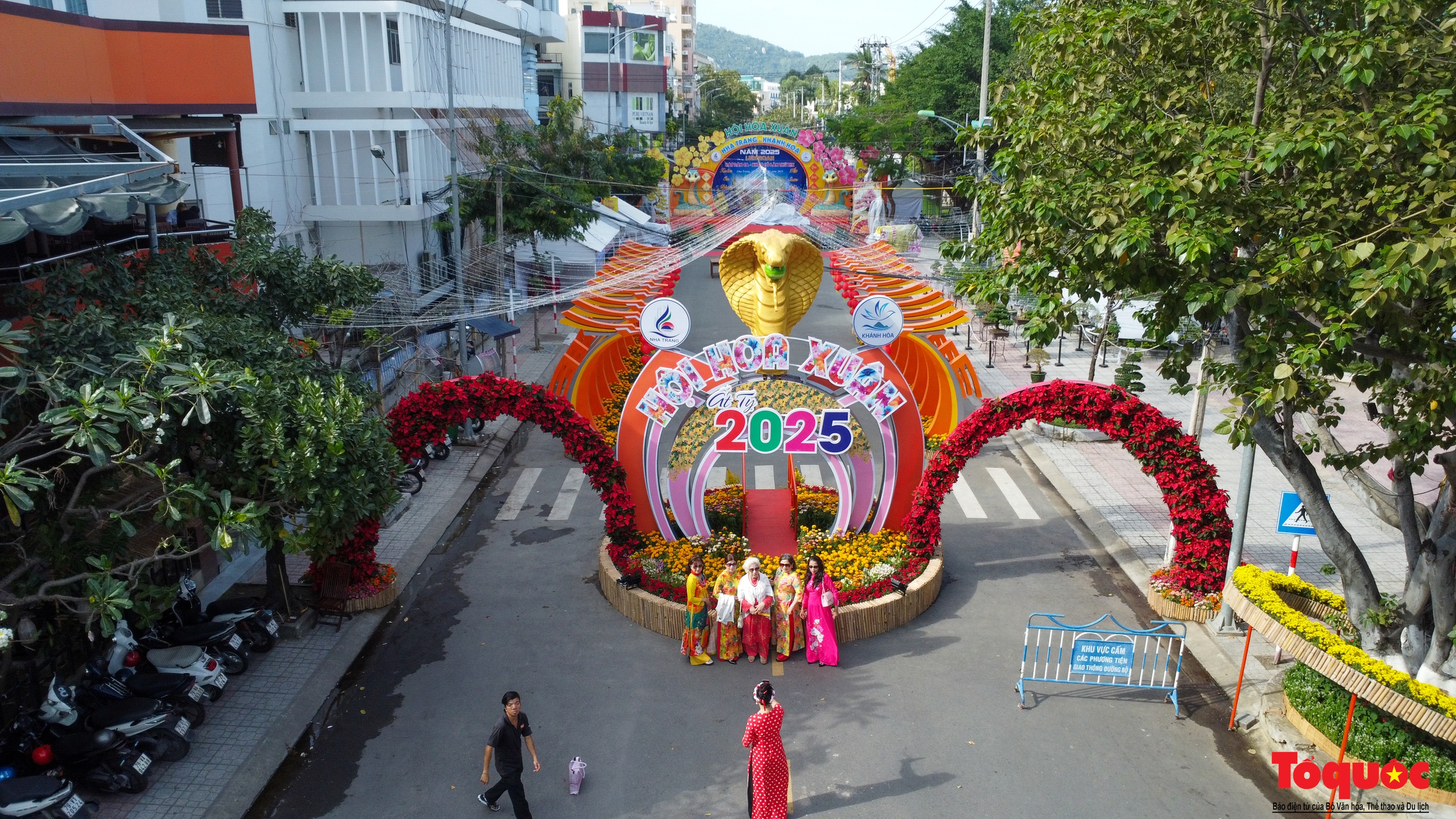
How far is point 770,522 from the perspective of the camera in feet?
48.9

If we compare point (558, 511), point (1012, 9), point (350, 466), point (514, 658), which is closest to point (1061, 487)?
point (558, 511)

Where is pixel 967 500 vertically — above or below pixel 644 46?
below

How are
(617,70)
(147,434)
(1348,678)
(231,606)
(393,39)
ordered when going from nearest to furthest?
(147,434) → (1348,678) → (231,606) → (393,39) → (617,70)

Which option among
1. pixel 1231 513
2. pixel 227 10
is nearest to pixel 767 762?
pixel 1231 513

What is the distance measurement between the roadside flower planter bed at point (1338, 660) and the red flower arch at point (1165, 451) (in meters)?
1.65

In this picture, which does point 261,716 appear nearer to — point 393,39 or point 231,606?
point 231,606

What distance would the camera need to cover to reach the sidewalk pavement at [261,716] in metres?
9.30

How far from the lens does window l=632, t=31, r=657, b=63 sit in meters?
67.5

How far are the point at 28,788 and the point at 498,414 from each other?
635 centimetres

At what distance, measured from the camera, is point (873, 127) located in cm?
5497

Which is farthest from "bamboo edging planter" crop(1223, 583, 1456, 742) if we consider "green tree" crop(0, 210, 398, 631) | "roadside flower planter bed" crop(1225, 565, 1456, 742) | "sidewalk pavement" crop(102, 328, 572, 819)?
"sidewalk pavement" crop(102, 328, 572, 819)

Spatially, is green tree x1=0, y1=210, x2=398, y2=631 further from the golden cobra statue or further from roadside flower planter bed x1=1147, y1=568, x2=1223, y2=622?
roadside flower planter bed x1=1147, y1=568, x2=1223, y2=622

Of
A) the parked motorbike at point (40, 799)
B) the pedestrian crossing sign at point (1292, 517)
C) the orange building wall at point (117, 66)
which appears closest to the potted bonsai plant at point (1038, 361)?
the pedestrian crossing sign at point (1292, 517)

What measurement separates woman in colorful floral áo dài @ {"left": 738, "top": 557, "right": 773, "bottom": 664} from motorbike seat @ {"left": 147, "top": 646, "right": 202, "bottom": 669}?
232 inches
